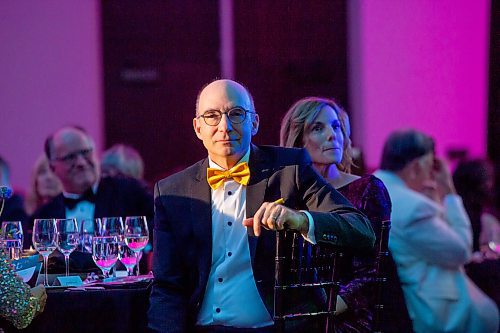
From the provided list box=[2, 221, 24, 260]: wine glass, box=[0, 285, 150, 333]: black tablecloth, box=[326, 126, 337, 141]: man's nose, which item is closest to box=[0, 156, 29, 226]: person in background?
box=[2, 221, 24, 260]: wine glass

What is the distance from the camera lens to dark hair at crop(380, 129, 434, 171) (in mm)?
4520

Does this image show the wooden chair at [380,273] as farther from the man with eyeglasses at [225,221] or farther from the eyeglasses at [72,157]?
the eyeglasses at [72,157]

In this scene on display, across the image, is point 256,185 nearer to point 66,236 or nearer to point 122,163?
point 66,236

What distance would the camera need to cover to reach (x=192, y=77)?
828 centimetres

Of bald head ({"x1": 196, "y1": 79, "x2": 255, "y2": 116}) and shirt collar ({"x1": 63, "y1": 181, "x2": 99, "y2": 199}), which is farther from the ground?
bald head ({"x1": 196, "y1": 79, "x2": 255, "y2": 116})

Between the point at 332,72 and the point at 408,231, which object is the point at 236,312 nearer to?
the point at 408,231

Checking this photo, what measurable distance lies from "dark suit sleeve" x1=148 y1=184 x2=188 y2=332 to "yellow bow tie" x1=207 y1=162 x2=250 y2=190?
219 millimetres

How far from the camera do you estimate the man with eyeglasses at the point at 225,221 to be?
2.95 m

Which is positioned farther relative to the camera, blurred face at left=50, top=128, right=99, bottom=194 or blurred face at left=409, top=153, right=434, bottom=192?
blurred face at left=50, top=128, right=99, bottom=194

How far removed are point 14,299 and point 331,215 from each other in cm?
115

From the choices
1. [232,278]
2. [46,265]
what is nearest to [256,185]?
[232,278]

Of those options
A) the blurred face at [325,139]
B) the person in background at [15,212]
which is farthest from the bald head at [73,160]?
the blurred face at [325,139]

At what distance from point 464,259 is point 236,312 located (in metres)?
1.86

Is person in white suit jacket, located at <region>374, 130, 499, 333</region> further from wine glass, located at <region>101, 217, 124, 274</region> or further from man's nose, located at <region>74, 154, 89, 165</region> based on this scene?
man's nose, located at <region>74, 154, 89, 165</region>
